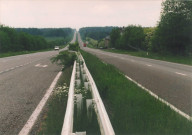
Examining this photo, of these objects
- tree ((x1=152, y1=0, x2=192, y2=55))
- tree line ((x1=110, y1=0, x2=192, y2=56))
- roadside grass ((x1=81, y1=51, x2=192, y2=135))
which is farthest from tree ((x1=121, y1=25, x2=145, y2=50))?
roadside grass ((x1=81, y1=51, x2=192, y2=135))

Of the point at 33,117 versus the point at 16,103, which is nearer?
the point at 33,117

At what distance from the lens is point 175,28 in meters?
49.9

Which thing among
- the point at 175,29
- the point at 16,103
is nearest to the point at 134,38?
the point at 175,29

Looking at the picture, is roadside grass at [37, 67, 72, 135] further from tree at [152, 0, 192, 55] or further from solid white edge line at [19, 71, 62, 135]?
tree at [152, 0, 192, 55]

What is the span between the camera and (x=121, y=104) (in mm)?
6562

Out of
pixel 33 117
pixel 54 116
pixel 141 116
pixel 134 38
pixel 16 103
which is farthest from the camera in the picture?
pixel 134 38

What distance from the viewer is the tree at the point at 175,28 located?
49031 mm

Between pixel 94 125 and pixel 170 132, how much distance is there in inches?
51.8

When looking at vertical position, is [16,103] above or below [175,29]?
below

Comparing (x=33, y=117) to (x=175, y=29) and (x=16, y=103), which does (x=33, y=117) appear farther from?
(x=175, y=29)

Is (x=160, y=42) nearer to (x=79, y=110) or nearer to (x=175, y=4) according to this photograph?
(x=175, y=4)

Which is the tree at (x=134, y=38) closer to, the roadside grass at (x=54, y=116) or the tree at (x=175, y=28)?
the tree at (x=175, y=28)

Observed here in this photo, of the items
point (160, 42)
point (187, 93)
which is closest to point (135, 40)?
point (160, 42)

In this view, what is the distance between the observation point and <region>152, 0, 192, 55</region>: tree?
49.0 metres
